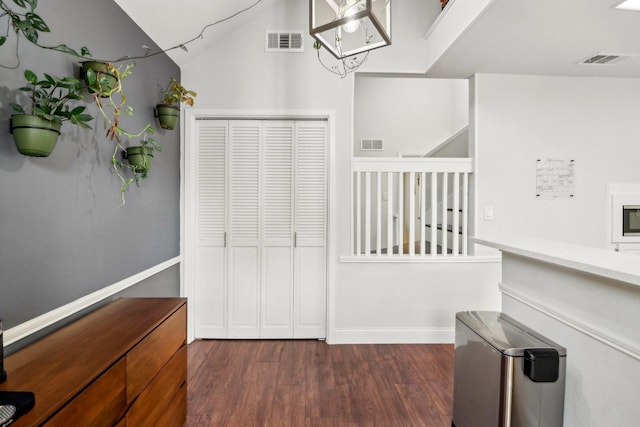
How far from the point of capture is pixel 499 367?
1.46 m

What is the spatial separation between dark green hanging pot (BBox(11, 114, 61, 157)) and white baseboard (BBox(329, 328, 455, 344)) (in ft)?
8.74

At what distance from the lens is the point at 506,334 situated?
1.56 meters

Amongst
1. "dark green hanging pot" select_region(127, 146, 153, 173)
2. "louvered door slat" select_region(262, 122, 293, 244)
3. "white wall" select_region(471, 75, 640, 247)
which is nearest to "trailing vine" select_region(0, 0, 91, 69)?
"dark green hanging pot" select_region(127, 146, 153, 173)

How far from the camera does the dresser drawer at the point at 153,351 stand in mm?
1443

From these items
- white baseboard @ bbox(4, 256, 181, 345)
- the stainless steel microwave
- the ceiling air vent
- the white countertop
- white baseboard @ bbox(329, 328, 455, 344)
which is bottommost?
white baseboard @ bbox(329, 328, 455, 344)

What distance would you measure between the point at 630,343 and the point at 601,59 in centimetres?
277

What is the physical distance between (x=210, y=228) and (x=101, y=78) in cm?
187

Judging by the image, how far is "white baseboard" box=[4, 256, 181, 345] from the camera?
136cm

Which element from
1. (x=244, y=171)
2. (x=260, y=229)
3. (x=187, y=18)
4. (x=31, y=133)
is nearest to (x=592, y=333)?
(x=31, y=133)

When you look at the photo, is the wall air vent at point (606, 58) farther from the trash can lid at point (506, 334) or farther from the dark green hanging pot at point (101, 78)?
the dark green hanging pot at point (101, 78)

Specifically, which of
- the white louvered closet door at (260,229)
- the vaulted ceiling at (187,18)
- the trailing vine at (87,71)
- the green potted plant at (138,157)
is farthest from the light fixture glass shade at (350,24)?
the white louvered closet door at (260,229)

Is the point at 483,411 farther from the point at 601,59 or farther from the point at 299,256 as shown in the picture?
the point at 601,59

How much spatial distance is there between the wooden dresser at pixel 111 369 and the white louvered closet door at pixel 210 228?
1288 millimetres

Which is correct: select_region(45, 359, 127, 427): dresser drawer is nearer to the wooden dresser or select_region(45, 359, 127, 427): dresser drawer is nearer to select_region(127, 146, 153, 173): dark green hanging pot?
the wooden dresser
